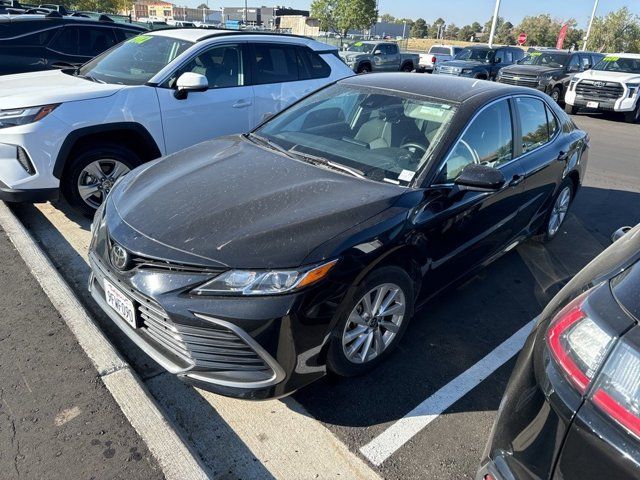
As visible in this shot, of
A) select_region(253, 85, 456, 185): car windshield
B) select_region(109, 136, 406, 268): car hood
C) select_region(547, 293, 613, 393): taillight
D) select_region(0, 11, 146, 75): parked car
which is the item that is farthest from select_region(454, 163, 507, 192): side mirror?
select_region(0, 11, 146, 75): parked car

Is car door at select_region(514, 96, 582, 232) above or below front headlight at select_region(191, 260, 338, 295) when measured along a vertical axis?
above

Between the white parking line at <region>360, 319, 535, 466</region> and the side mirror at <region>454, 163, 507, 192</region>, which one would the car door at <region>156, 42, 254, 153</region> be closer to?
the side mirror at <region>454, 163, 507, 192</region>

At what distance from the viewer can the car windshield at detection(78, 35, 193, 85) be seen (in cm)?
496

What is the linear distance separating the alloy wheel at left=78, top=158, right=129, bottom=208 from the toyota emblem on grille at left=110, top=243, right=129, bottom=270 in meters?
2.17

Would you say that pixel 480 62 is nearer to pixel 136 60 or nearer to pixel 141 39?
pixel 141 39

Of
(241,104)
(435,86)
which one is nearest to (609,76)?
(241,104)

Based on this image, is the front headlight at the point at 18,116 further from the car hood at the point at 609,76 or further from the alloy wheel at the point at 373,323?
the car hood at the point at 609,76

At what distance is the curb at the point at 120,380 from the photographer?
218cm

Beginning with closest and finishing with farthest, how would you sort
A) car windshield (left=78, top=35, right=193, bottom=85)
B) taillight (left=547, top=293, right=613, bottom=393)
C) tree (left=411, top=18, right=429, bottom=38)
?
1. taillight (left=547, top=293, right=613, bottom=393)
2. car windshield (left=78, top=35, right=193, bottom=85)
3. tree (left=411, top=18, right=429, bottom=38)

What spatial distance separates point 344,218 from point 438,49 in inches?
1110

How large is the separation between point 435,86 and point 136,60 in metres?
3.37

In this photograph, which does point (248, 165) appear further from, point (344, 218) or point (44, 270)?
point (44, 270)

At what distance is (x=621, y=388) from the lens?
131cm

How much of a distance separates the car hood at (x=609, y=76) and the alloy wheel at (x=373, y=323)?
14049 mm
